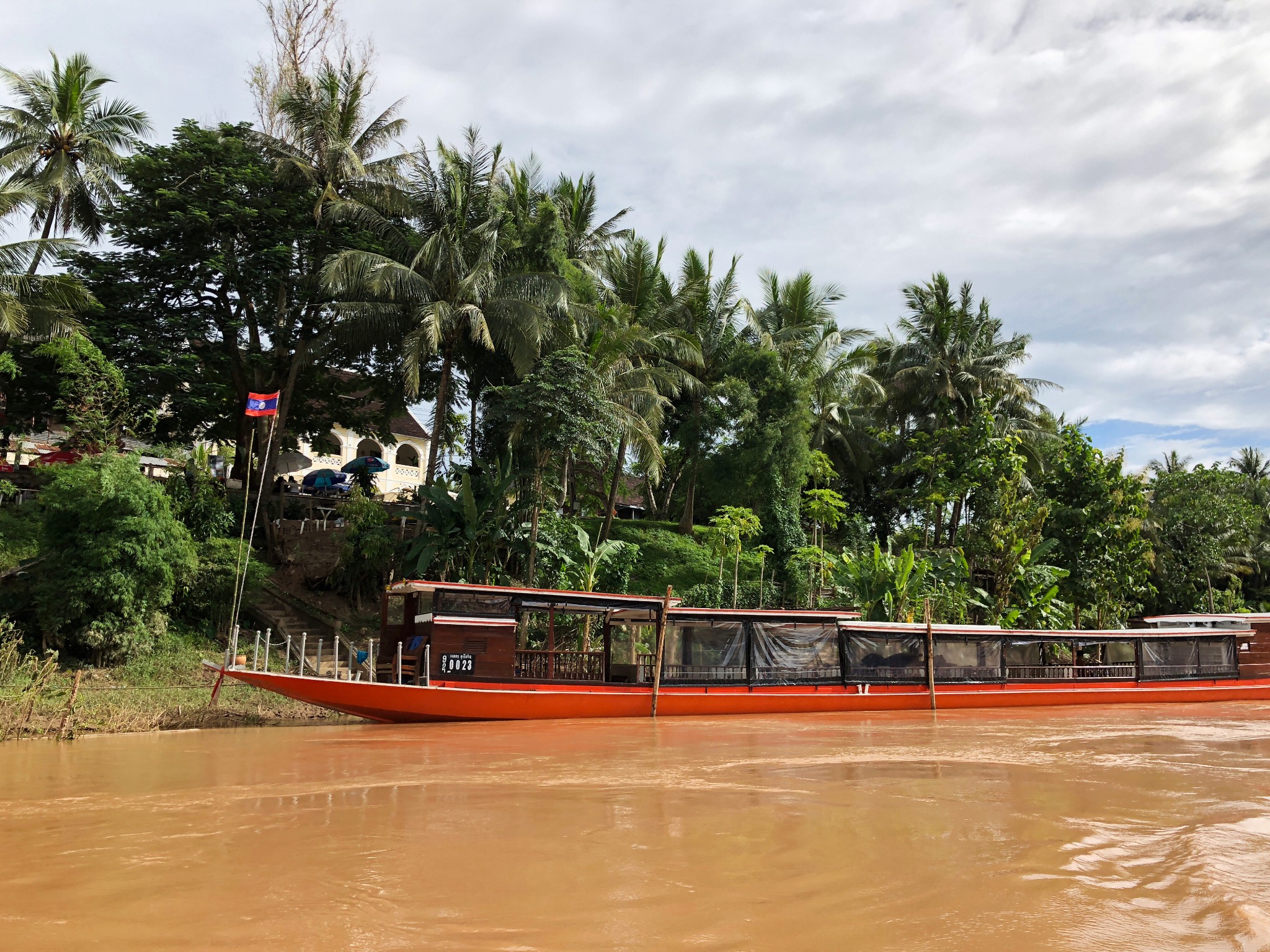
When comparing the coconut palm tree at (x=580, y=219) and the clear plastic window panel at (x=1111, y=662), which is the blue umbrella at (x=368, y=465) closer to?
the coconut palm tree at (x=580, y=219)

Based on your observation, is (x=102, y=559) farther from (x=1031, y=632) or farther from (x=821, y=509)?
(x=821, y=509)

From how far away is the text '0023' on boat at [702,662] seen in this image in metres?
12.7

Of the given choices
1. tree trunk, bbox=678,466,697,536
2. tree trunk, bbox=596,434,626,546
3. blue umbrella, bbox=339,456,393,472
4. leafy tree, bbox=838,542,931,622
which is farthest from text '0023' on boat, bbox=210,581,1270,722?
blue umbrella, bbox=339,456,393,472

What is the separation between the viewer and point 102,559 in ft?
45.8

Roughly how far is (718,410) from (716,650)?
11.1 meters

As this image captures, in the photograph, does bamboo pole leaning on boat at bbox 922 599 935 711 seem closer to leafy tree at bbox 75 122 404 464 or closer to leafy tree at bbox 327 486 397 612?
leafy tree at bbox 327 486 397 612

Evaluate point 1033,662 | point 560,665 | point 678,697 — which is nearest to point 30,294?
point 560,665

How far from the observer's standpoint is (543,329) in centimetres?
1947

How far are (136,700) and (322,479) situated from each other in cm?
1436

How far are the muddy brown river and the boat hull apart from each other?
1.59m

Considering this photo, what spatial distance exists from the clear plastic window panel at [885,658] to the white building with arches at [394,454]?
1841cm

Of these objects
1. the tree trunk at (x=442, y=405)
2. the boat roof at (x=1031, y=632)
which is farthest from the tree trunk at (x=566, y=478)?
the boat roof at (x=1031, y=632)

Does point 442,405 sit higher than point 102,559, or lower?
higher

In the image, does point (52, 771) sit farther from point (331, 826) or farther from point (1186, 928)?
point (1186, 928)
